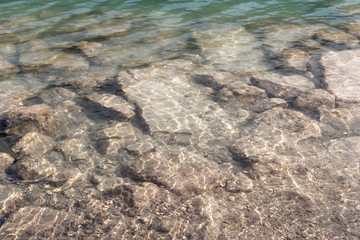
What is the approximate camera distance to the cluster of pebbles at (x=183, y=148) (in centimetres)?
338

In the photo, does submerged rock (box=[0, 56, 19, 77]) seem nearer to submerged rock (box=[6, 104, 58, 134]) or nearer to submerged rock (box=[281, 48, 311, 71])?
submerged rock (box=[6, 104, 58, 134])

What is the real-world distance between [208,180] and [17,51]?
257 inches

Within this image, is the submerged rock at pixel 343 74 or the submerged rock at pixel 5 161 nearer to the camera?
the submerged rock at pixel 5 161

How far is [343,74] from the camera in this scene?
6457 mm

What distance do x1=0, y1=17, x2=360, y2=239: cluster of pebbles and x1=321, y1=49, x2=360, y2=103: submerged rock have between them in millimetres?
37

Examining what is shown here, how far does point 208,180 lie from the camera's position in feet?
12.8

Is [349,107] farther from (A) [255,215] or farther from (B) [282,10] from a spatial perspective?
(B) [282,10]

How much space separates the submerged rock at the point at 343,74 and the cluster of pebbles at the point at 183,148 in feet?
0.12

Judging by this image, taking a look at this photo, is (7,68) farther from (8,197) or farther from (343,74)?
(343,74)

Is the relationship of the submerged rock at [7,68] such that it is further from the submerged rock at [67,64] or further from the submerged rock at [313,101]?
the submerged rock at [313,101]

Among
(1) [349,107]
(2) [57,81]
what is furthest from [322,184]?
(2) [57,81]

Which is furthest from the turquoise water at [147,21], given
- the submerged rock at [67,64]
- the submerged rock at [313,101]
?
the submerged rock at [313,101]

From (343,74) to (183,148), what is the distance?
3955mm

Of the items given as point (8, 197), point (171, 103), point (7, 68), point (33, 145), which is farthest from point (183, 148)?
point (7, 68)
